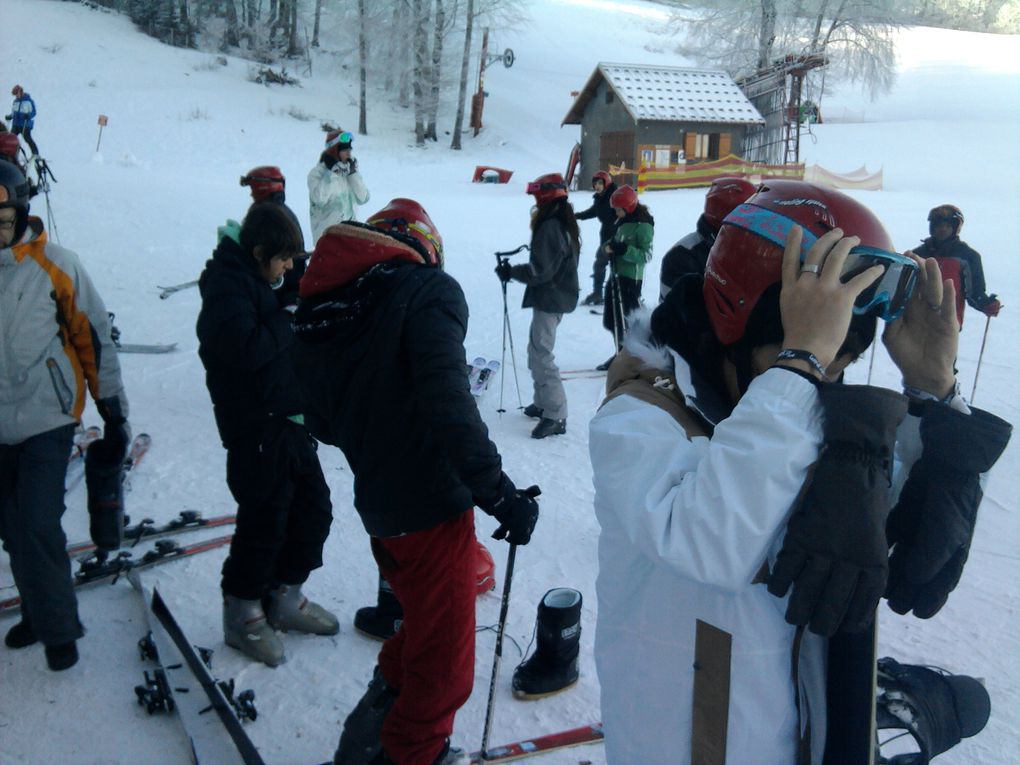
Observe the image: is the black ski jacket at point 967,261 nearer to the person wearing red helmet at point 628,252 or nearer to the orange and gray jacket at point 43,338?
the person wearing red helmet at point 628,252

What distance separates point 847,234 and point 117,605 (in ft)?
12.1

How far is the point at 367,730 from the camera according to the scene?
253 centimetres

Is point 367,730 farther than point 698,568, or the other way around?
point 367,730

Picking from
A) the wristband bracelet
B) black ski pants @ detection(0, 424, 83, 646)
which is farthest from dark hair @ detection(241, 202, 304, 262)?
the wristband bracelet

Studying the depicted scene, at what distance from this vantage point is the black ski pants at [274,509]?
3.19 metres

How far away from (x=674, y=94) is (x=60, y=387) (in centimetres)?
2686

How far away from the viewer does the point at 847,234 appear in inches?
52.1

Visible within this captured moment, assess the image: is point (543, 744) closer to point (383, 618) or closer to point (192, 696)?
point (383, 618)

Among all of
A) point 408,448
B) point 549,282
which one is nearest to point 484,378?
point 549,282

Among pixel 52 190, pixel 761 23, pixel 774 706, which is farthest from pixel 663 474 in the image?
pixel 761 23

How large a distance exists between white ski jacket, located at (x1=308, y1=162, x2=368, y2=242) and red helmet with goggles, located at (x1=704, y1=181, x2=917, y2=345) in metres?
7.31

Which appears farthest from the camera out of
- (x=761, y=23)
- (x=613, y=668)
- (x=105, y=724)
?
(x=761, y=23)

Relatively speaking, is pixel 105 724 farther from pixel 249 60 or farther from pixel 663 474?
pixel 249 60

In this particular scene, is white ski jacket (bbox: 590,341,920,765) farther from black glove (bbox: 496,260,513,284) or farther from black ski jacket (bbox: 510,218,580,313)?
black glove (bbox: 496,260,513,284)
